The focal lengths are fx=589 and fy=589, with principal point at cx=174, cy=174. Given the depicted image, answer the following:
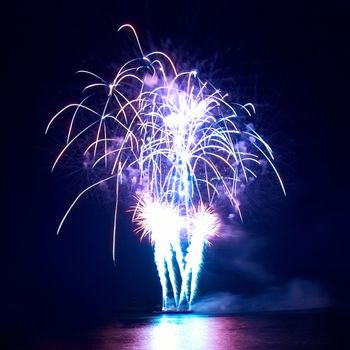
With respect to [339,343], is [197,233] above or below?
above

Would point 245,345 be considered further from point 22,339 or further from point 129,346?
point 22,339

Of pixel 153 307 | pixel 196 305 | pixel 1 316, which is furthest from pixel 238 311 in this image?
pixel 1 316

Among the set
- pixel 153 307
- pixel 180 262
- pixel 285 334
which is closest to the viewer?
pixel 285 334

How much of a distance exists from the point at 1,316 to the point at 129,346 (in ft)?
133

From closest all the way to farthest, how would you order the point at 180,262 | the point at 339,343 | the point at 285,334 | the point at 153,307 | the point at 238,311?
the point at 339,343, the point at 285,334, the point at 180,262, the point at 238,311, the point at 153,307

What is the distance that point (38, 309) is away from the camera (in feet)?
243

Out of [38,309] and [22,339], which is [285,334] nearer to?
[22,339]

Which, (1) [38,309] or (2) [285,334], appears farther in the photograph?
(1) [38,309]

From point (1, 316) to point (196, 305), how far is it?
70.8 ft

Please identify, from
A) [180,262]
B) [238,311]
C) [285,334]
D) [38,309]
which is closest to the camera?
[285,334]

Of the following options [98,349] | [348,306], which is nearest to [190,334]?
[98,349]

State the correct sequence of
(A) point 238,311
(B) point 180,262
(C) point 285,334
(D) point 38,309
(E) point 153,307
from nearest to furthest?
(C) point 285,334
(B) point 180,262
(A) point 238,311
(D) point 38,309
(E) point 153,307

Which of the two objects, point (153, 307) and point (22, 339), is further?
point (153, 307)

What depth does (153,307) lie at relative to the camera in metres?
80.7
